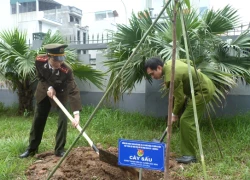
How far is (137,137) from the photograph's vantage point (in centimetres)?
454

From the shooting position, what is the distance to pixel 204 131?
15.3 ft

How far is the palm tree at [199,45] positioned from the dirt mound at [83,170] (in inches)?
62.3

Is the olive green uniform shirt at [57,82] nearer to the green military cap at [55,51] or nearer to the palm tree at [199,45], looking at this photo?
the green military cap at [55,51]

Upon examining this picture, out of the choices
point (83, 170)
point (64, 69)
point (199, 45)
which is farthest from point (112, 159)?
point (199, 45)

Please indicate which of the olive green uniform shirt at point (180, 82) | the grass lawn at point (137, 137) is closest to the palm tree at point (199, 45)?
the grass lawn at point (137, 137)

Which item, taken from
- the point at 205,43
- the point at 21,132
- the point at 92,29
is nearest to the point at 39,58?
the point at 21,132

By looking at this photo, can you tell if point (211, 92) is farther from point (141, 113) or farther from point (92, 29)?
point (92, 29)

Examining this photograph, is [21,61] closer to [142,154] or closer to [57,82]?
[57,82]

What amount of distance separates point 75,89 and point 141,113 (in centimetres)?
273

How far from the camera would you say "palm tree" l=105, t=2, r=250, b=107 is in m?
4.39

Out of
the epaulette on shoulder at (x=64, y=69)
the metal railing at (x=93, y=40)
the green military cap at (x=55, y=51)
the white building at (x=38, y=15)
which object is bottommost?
the epaulette on shoulder at (x=64, y=69)

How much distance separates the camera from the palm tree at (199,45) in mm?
4387

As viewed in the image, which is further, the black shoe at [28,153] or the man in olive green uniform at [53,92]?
the black shoe at [28,153]

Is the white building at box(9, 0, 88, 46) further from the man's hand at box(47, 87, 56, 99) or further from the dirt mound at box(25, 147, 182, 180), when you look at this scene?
the dirt mound at box(25, 147, 182, 180)
